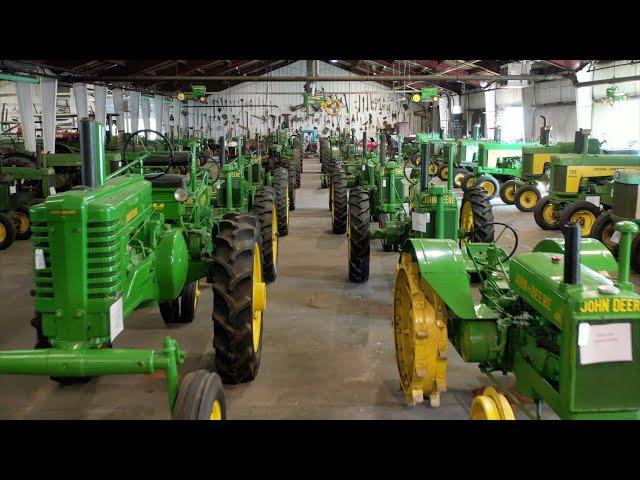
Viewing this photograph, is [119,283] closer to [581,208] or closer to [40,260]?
[40,260]

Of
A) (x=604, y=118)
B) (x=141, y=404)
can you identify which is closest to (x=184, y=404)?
(x=141, y=404)

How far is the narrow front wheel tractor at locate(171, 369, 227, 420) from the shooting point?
8.31 ft

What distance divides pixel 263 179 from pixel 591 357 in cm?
888

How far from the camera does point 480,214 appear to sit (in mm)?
6742

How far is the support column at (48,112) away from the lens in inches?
565

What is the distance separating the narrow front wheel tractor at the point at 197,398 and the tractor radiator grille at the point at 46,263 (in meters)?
0.84

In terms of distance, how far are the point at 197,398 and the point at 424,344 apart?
1.42 m

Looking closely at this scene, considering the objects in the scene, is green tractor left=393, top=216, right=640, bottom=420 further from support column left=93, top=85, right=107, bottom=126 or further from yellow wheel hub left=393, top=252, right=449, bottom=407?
support column left=93, top=85, right=107, bottom=126

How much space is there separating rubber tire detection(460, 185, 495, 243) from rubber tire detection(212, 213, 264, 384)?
326cm

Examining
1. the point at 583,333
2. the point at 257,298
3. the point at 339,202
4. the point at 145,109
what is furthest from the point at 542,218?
the point at 145,109

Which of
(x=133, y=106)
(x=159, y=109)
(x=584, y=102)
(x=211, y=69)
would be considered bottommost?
(x=584, y=102)

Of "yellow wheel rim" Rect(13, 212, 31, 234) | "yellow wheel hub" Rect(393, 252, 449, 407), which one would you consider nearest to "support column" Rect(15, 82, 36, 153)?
"yellow wheel rim" Rect(13, 212, 31, 234)

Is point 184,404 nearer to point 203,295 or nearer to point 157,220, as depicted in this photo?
point 157,220

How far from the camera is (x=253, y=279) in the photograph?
13.6 ft
